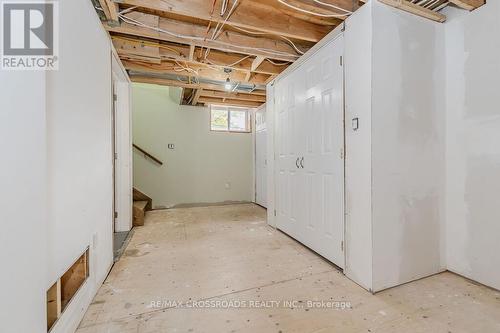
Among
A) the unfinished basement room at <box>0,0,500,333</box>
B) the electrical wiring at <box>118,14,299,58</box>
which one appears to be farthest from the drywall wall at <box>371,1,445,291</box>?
the electrical wiring at <box>118,14,299,58</box>

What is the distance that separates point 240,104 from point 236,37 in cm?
253

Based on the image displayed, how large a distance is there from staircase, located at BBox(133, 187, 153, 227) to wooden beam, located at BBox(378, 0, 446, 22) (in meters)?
4.02

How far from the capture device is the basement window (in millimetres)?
5355

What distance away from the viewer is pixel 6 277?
87cm

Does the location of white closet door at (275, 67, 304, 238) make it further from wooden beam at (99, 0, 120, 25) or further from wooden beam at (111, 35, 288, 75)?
wooden beam at (99, 0, 120, 25)

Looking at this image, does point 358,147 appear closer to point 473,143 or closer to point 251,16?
point 473,143

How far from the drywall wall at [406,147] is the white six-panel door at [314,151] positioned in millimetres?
345

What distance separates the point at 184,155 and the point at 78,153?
3.65 m

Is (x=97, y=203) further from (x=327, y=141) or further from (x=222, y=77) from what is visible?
(x=222, y=77)

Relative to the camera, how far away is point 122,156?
3.40 m

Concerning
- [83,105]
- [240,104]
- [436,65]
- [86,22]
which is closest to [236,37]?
[86,22]

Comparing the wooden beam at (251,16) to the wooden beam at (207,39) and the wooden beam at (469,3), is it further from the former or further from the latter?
the wooden beam at (469,3)

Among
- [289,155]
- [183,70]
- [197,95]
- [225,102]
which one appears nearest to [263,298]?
[289,155]

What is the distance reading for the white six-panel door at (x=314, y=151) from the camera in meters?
2.15
